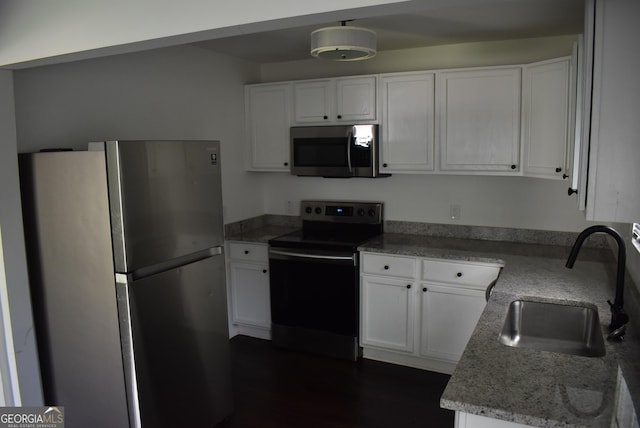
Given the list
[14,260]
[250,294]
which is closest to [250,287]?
[250,294]

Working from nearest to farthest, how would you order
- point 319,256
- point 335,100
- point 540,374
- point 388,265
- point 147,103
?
point 540,374, point 147,103, point 388,265, point 319,256, point 335,100

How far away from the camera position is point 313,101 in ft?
12.5

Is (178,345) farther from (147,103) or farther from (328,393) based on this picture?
(147,103)

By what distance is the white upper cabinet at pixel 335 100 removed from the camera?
363 centimetres

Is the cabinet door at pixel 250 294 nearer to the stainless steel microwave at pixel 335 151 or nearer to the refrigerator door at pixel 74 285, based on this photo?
the stainless steel microwave at pixel 335 151

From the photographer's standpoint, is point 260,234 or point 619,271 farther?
point 260,234

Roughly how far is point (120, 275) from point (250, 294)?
6.09 feet

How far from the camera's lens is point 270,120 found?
4.01 m

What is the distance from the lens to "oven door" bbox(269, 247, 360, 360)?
3496 mm

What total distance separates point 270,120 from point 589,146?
2.95m

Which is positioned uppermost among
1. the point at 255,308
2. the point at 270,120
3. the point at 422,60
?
the point at 422,60

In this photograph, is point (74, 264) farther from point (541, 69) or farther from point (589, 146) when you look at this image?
point (541, 69)

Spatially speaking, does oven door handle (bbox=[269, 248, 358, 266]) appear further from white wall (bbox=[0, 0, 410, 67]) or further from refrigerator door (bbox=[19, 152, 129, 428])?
white wall (bbox=[0, 0, 410, 67])

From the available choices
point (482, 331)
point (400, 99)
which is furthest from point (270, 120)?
point (482, 331)
